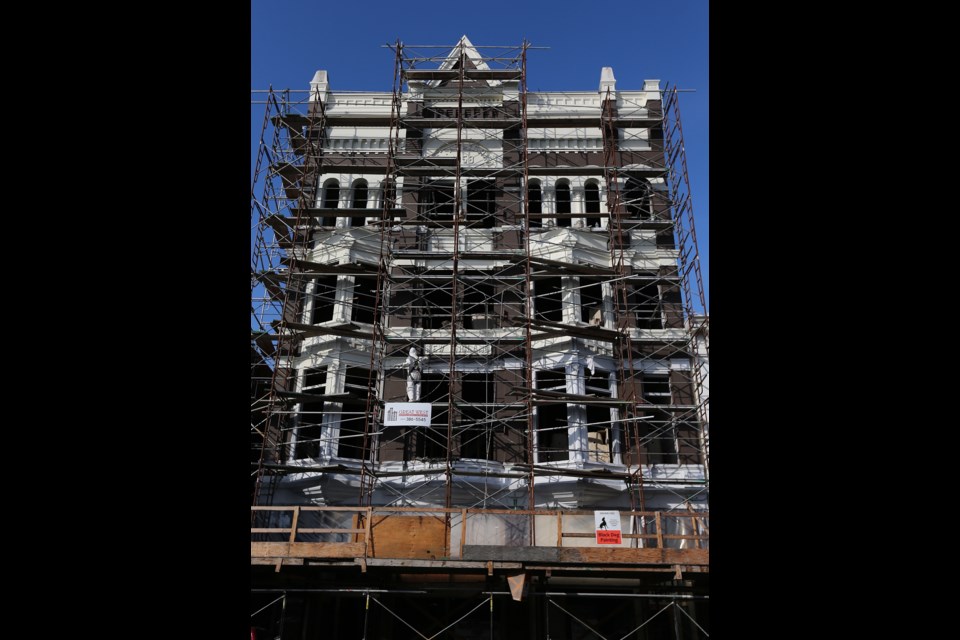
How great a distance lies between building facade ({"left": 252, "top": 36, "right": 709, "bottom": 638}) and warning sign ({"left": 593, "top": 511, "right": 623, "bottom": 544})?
14cm

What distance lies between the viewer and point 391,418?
21625 millimetres

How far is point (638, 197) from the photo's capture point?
28.2m

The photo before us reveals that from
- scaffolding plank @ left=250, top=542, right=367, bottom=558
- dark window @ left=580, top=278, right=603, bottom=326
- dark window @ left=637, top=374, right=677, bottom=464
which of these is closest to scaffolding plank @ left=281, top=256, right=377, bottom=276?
dark window @ left=580, top=278, right=603, bottom=326

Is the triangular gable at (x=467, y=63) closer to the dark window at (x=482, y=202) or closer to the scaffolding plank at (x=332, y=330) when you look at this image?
the dark window at (x=482, y=202)

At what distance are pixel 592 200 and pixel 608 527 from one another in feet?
52.1

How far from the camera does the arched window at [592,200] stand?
2811 cm

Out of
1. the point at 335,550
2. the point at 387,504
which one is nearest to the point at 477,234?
the point at 387,504

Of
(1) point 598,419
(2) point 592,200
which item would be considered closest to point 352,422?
(1) point 598,419

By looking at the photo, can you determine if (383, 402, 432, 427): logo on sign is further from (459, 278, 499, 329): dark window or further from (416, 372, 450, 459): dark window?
(459, 278, 499, 329): dark window

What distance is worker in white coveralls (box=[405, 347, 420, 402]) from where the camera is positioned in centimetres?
2355
